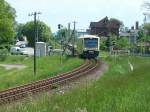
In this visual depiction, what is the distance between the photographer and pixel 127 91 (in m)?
17.8

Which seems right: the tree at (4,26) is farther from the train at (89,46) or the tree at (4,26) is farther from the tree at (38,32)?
the tree at (38,32)

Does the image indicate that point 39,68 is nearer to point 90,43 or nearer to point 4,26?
point 90,43

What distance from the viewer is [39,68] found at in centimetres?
6756

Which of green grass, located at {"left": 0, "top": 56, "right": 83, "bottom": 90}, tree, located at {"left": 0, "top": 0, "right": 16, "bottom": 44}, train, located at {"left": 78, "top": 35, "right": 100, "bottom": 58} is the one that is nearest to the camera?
green grass, located at {"left": 0, "top": 56, "right": 83, "bottom": 90}

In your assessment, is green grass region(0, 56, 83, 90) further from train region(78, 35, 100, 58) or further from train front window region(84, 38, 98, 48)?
train front window region(84, 38, 98, 48)

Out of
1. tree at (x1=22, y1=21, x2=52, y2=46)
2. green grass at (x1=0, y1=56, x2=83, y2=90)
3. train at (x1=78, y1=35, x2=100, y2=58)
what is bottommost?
green grass at (x1=0, y1=56, x2=83, y2=90)

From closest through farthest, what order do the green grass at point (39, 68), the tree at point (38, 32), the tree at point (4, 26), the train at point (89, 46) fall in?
the green grass at point (39, 68)
the train at point (89, 46)
the tree at point (4, 26)
the tree at point (38, 32)

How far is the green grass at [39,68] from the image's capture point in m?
46.2

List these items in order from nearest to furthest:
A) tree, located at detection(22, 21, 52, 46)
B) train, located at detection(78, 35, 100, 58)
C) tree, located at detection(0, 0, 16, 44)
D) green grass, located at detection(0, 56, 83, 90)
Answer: green grass, located at detection(0, 56, 83, 90) < train, located at detection(78, 35, 100, 58) < tree, located at detection(0, 0, 16, 44) < tree, located at detection(22, 21, 52, 46)

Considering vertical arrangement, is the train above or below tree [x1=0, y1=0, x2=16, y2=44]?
below

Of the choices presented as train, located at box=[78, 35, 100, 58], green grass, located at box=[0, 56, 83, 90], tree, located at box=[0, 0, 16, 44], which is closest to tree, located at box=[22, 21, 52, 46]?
tree, located at box=[0, 0, 16, 44]

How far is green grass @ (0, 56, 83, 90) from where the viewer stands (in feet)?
152

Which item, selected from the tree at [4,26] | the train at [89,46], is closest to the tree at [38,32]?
the tree at [4,26]

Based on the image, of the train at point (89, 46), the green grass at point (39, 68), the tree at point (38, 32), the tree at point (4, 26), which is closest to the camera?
the green grass at point (39, 68)
